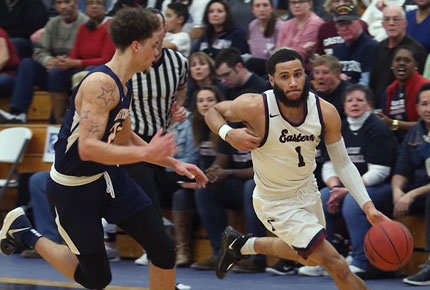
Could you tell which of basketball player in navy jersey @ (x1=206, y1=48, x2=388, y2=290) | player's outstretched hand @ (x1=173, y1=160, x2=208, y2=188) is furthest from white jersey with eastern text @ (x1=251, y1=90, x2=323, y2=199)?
player's outstretched hand @ (x1=173, y1=160, x2=208, y2=188)

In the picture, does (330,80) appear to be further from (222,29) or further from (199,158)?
(222,29)

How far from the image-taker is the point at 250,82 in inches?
325

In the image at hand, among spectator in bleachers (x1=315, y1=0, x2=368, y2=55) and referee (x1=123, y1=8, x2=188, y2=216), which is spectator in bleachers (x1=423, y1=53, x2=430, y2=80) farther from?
referee (x1=123, y1=8, x2=188, y2=216)

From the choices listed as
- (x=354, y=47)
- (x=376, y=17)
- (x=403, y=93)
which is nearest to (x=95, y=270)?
(x=403, y=93)

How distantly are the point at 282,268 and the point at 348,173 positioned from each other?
2186 millimetres

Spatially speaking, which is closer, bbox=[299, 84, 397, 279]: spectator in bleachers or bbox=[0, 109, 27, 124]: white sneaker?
bbox=[299, 84, 397, 279]: spectator in bleachers

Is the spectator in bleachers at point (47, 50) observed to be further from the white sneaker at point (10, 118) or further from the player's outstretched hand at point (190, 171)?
the player's outstretched hand at point (190, 171)

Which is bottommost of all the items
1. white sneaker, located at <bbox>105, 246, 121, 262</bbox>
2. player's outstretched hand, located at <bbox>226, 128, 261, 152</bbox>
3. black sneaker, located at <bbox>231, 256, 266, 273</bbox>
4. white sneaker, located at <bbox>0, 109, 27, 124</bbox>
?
white sneaker, located at <bbox>105, 246, 121, 262</bbox>

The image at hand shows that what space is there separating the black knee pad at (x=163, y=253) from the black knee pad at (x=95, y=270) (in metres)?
0.31

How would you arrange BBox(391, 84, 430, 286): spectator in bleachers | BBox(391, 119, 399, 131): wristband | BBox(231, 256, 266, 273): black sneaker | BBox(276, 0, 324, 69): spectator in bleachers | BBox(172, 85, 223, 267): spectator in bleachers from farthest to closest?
BBox(276, 0, 324, 69): spectator in bleachers → BBox(172, 85, 223, 267): spectator in bleachers → BBox(231, 256, 266, 273): black sneaker → BBox(391, 119, 399, 131): wristband → BBox(391, 84, 430, 286): spectator in bleachers

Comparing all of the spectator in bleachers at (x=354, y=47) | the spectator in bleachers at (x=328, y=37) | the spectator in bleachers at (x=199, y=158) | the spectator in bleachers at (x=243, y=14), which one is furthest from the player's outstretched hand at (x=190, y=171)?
the spectator in bleachers at (x=243, y=14)

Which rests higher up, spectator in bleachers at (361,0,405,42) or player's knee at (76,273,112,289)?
spectator in bleachers at (361,0,405,42)

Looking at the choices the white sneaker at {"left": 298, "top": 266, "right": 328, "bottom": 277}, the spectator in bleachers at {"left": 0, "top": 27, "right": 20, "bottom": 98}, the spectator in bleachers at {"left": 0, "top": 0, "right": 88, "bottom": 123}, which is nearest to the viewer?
the white sneaker at {"left": 298, "top": 266, "right": 328, "bottom": 277}

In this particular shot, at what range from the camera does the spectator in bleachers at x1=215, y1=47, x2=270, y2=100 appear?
8.24 meters
